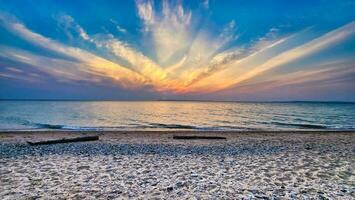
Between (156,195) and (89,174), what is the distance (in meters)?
3.42

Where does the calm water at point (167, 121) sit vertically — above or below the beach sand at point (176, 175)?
below

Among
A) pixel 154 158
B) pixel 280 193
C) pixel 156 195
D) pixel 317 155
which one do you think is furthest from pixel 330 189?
pixel 154 158

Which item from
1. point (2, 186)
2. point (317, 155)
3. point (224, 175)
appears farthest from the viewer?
point (317, 155)

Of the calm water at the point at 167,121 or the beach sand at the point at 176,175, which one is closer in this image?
the beach sand at the point at 176,175

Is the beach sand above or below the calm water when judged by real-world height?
above

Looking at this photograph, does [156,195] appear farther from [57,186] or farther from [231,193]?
[57,186]

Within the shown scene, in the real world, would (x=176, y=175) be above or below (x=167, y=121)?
above

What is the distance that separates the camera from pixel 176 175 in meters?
9.43

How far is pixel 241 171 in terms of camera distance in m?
10.0

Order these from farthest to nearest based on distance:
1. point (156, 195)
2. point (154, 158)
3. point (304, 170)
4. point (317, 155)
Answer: point (317, 155), point (154, 158), point (304, 170), point (156, 195)

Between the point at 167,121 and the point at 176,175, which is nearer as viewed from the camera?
the point at 176,175

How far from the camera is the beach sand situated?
7.53 meters

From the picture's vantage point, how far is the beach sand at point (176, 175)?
7531 mm

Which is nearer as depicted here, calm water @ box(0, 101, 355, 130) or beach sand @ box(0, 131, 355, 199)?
beach sand @ box(0, 131, 355, 199)
